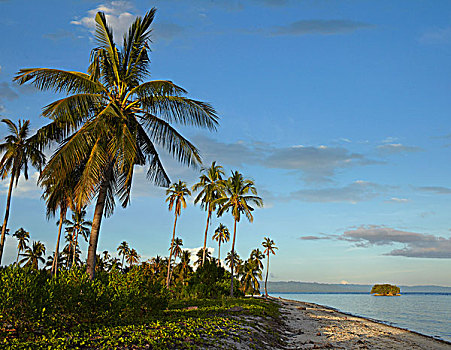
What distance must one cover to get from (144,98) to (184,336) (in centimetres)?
900

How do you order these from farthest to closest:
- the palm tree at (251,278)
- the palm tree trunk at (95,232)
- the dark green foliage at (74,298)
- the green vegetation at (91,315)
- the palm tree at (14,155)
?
the palm tree at (251,278) < the palm tree at (14,155) < the palm tree trunk at (95,232) < the dark green foliage at (74,298) < the green vegetation at (91,315)

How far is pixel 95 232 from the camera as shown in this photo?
13656mm

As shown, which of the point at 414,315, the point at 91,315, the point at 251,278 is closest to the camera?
the point at 91,315

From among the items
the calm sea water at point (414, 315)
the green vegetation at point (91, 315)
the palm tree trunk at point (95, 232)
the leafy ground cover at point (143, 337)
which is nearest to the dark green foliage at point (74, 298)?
the green vegetation at point (91, 315)

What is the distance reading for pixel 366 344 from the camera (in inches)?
713

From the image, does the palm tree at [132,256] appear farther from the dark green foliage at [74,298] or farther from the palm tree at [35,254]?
the dark green foliage at [74,298]

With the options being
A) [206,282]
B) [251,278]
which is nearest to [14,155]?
[206,282]

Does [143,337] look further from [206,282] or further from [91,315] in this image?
[206,282]

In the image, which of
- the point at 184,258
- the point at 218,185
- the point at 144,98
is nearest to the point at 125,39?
the point at 144,98

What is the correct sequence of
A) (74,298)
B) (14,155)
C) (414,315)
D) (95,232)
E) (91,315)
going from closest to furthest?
(74,298) → (91,315) → (95,232) → (14,155) → (414,315)

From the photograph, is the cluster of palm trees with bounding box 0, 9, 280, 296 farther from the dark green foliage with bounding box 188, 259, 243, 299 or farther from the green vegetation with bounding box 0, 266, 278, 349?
the dark green foliage with bounding box 188, 259, 243, 299

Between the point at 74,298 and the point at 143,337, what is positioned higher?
the point at 74,298

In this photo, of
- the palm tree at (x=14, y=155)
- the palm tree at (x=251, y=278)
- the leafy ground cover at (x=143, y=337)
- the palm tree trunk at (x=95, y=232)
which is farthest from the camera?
the palm tree at (x=251, y=278)

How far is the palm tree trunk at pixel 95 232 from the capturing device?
13281 mm
